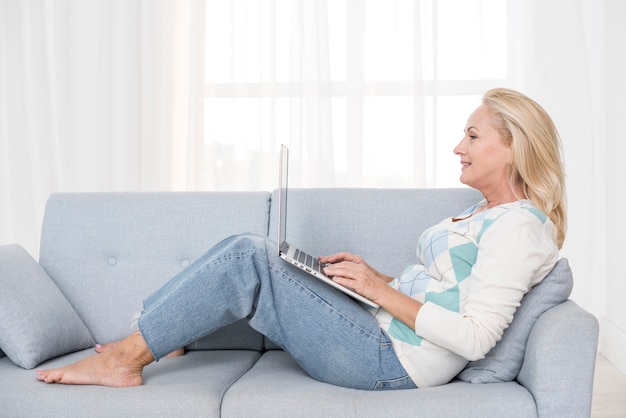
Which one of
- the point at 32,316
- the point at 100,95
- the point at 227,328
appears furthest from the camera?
the point at 100,95

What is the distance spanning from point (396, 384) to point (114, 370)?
67 cm

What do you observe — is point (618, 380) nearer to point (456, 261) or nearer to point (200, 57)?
point (456, 261)

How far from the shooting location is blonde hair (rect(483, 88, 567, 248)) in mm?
1788

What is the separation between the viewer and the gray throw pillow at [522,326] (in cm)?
168

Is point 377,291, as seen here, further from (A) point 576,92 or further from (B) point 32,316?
(A) point 576,92

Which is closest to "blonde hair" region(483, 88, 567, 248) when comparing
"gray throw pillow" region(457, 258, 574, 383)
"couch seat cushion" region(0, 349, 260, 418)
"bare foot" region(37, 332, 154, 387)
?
"gray throw pillow" region(457, 258, 574, 383)

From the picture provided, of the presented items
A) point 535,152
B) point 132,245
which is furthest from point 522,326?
point 132,245

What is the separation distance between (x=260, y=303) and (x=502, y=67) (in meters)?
2.41

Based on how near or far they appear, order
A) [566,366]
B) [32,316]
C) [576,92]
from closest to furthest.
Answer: [566,366]
[32,316]
[576,92]

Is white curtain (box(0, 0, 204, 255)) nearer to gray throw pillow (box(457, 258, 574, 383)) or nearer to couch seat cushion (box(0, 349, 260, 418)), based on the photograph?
couch seat cushion (box(0, 349, 260, 418))

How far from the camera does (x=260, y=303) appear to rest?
1.70 m

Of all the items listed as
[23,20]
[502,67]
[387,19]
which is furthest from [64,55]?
[502,67]

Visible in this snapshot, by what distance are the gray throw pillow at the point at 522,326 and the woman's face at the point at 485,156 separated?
0.92 ft

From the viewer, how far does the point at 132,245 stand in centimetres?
222
